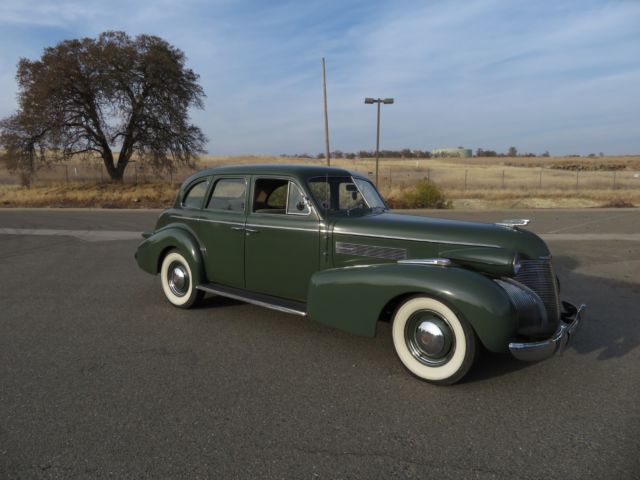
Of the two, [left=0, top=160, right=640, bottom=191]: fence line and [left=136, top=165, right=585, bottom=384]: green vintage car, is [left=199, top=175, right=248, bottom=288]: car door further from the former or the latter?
[left=0, top=160, right=640, bottom=191]: fence line

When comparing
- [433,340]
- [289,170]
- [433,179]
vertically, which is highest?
[433,179]

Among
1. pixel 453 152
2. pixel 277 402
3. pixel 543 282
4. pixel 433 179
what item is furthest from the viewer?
pixel 453 152

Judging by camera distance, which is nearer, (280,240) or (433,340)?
(433,340)

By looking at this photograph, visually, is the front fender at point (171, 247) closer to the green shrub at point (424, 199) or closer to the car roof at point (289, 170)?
the car roof at point (289, 170)

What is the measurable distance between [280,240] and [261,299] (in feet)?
2.03

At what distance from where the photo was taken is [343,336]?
4695 mm

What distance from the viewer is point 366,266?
408cm

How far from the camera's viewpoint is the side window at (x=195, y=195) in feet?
18.4

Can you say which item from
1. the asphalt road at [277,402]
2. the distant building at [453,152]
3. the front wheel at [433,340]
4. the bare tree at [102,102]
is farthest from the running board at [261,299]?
the distant building at [453,152]

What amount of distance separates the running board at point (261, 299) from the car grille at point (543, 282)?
1889 mm

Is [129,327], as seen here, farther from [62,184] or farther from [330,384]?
[62,184]

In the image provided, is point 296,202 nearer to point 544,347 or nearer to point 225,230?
point 225,230

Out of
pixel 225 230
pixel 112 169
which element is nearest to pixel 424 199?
pixel 225 230

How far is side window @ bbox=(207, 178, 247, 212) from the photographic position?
16.9 feet
